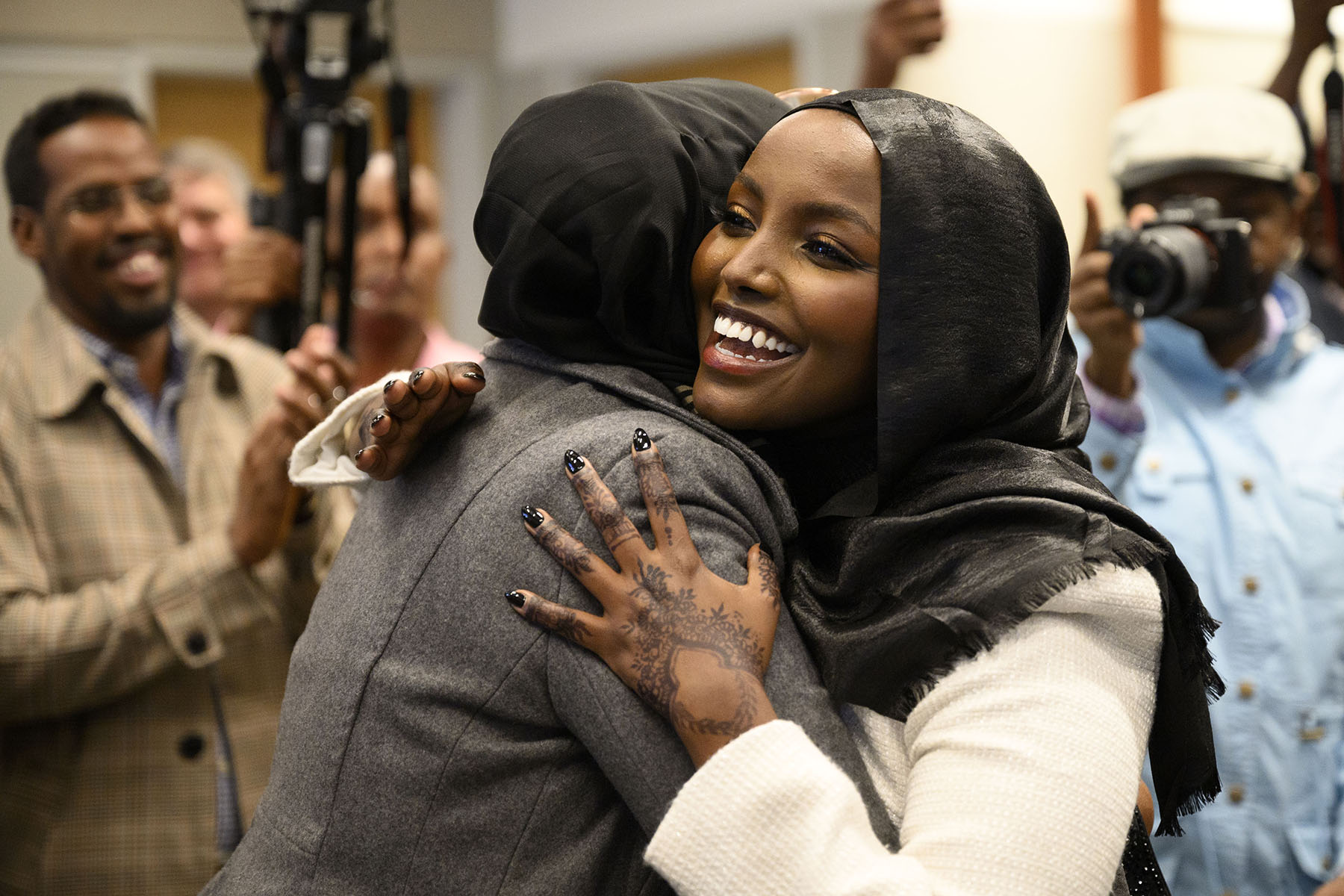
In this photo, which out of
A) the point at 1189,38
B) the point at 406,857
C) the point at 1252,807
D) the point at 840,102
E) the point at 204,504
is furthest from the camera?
the point at 1189,38

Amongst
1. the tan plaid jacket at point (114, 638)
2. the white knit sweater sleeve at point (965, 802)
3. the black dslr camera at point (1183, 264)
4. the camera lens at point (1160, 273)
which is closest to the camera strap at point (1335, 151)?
the black dslr camera at point (1183, 264)

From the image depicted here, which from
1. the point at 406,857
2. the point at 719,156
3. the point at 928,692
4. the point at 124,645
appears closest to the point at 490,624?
the point at 406,857

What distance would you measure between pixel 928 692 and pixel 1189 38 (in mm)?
4115

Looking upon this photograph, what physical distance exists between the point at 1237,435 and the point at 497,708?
1.52m

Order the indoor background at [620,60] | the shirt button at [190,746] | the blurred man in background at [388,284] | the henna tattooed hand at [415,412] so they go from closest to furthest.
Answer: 1. the henna tattooed hand at [415,412]
2. the shirt button at [190,746]
3. the blurred man in background at [388,284]
4. the indoor background at [620,60]

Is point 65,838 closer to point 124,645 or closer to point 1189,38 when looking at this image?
point 124,645

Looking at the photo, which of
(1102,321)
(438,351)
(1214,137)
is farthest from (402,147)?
(1214,137)

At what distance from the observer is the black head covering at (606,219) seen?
3.75 feet

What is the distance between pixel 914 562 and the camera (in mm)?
1092

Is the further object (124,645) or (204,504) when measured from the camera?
(204,504)

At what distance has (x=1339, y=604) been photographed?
196cm

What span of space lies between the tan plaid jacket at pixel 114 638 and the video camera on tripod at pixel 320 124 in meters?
0.47

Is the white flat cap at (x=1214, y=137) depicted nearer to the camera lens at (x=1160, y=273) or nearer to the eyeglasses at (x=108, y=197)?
the camera lens at (x=1160, y=273)

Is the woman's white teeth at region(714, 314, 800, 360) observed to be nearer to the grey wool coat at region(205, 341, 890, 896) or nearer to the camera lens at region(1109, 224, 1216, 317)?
the grey wool coat at region(205, 341, 890, 896)
